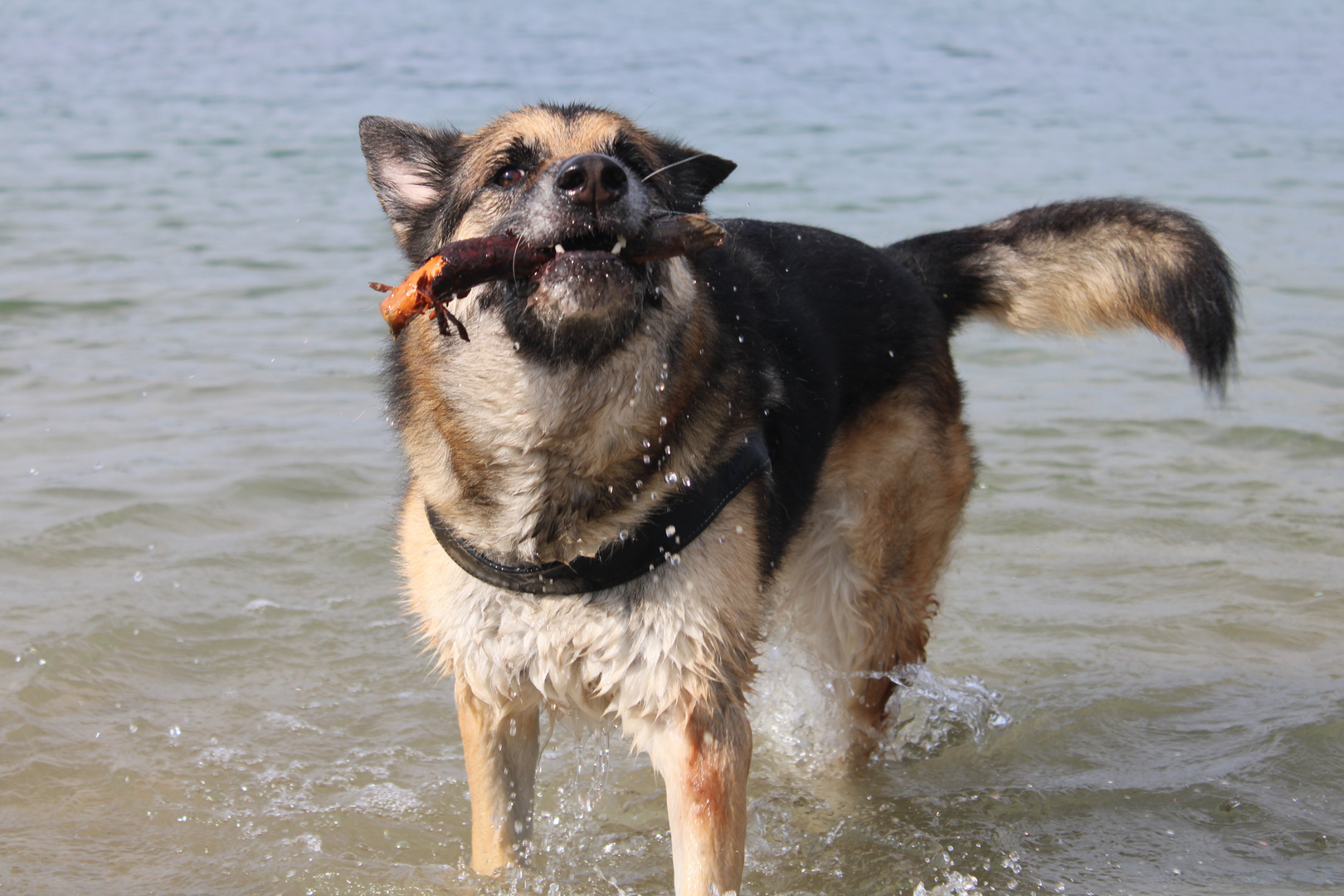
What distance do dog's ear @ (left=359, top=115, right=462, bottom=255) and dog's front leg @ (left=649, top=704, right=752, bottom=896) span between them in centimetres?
139

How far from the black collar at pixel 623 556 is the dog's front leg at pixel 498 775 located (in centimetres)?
41

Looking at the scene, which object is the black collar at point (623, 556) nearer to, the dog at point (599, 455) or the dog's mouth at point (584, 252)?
the dog at point (599, 455)

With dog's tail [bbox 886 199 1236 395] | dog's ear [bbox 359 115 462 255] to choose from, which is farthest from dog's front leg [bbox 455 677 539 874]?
dog's tail [bbox 886 199 1236 395]

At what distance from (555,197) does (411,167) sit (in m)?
0.67

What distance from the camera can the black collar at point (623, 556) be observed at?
277 centimetres

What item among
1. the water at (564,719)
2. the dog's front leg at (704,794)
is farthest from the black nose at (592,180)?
the water at (564,719)

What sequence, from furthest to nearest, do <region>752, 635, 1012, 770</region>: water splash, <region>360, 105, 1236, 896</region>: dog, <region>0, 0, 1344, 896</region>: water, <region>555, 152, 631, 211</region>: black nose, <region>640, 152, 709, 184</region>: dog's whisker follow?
<region>752, 635, 1012, 770</region>: water splash → <region>0, 0, 1344, 896</region>: water → <region>640, 152, 709, 184</region>: dog's whisker → <region>360, 105, 1236, 896</region>: dog → <region>555, 152, 631, 211</region>: black nose

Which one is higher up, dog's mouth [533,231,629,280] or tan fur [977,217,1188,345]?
dog's mouth [533,231,629,280]

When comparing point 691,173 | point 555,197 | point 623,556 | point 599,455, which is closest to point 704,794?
point 623,556

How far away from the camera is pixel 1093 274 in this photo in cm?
395

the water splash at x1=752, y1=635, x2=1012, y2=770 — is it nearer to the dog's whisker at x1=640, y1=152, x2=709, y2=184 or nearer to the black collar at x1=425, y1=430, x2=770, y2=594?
the black collar at x1=425, y1=430, x2=770, y2=594

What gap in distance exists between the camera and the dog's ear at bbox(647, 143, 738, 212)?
3146mm

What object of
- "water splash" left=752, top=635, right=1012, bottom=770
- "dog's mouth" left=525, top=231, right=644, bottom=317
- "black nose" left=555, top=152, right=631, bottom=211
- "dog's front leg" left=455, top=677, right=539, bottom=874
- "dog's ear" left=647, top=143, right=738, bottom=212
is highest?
"black nose" left=555, top=152, right=631, bottom=211

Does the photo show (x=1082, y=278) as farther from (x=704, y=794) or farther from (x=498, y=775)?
(x=498, y=775)
